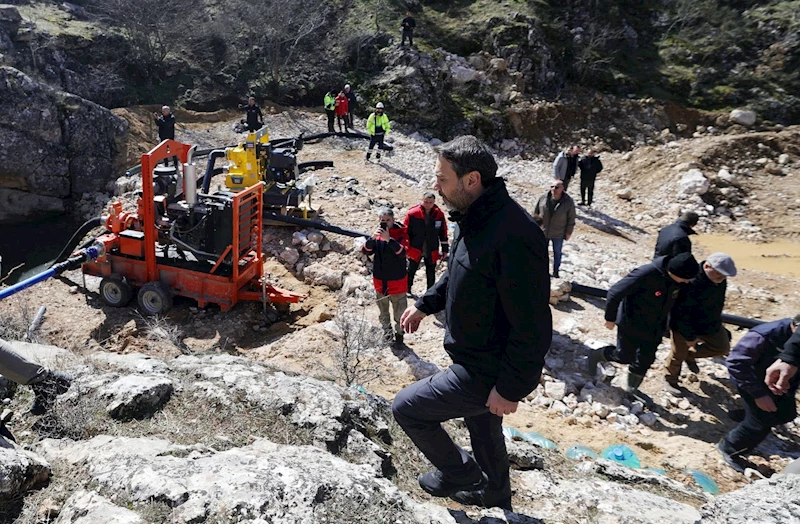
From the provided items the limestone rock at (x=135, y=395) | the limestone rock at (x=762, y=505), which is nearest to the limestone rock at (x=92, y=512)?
the limestone rock at (x=135, y=395)

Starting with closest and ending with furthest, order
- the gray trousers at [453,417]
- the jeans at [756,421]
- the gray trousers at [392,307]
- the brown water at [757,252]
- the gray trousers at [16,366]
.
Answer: the gray trousers at [453,417] < the gray trousers at [16,366] < the jeans at [756,421] < the gray trousers at [392,307] < the brown water at [757,252]

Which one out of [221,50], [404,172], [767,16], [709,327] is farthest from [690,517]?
[767,16]

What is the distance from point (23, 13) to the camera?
18891 mm

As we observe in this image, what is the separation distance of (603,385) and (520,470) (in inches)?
100

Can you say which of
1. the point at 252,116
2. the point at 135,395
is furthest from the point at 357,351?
the point at 252,116

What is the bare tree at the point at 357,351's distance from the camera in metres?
5.02

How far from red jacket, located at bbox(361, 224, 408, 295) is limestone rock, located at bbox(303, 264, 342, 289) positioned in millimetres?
2280

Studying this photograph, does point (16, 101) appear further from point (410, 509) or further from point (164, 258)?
point (410, 509)

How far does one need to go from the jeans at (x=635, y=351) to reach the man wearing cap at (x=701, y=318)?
1.43 ft

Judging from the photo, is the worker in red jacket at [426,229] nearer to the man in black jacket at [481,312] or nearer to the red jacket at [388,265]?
the red jacket at [388,265]

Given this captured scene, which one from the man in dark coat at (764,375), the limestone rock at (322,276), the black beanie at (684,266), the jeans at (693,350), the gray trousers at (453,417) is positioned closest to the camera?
the gray trousers at (453,417)

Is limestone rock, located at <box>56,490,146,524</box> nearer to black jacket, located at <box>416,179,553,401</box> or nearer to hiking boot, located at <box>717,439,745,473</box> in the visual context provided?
black jacket, located at <box>416,179,553,401</box>

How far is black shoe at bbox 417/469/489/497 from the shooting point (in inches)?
112

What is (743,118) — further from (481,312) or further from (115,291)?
(481,312)
